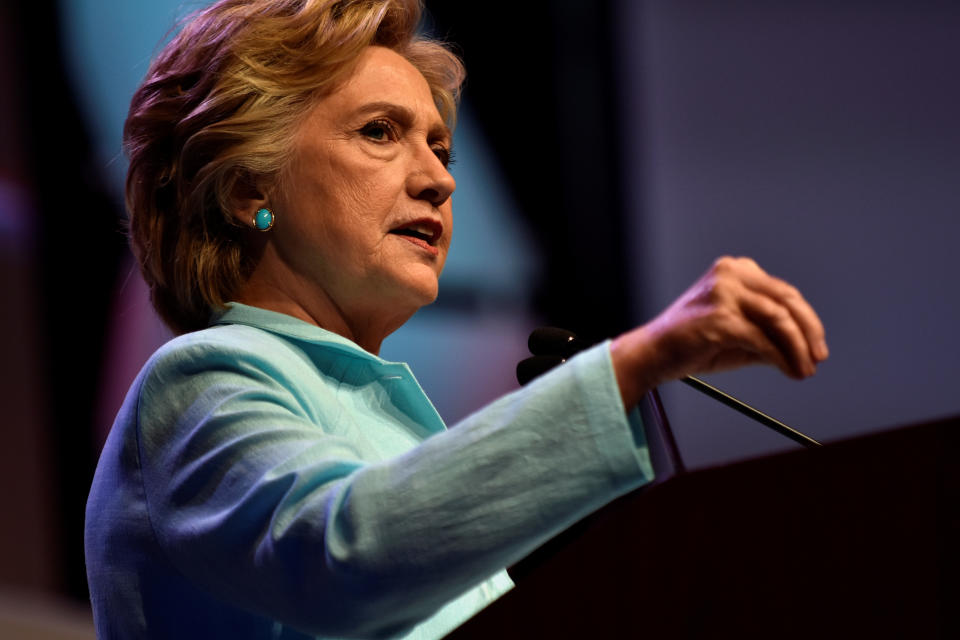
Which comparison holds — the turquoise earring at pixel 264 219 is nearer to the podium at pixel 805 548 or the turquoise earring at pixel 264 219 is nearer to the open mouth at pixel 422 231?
the open mouth at pixel 422 231

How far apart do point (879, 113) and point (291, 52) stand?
2.17 m

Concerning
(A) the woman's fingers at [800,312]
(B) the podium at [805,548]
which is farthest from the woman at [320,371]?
(B) the podium at [805,548]

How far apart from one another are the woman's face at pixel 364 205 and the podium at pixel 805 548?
0.73 metres

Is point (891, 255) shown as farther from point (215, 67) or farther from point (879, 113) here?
point (215, 67)

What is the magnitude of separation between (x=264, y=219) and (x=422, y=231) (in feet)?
0.66

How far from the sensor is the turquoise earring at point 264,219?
1262 mm

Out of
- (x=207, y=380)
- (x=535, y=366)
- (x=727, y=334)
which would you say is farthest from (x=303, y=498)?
(x=535, y=366)

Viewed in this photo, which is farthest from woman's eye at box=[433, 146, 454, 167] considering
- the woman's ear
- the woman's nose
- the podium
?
the podium

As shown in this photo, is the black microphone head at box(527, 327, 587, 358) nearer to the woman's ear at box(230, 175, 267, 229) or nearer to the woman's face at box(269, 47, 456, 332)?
the woman's face at box(269, 47, 456, 332)

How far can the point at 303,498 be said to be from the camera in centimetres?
73

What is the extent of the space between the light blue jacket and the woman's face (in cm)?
26

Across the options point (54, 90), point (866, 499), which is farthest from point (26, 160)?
point (866, 499)

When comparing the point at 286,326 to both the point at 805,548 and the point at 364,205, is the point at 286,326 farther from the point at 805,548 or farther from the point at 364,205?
the point at 805,548

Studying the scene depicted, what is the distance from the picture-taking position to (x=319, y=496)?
2.35ft
